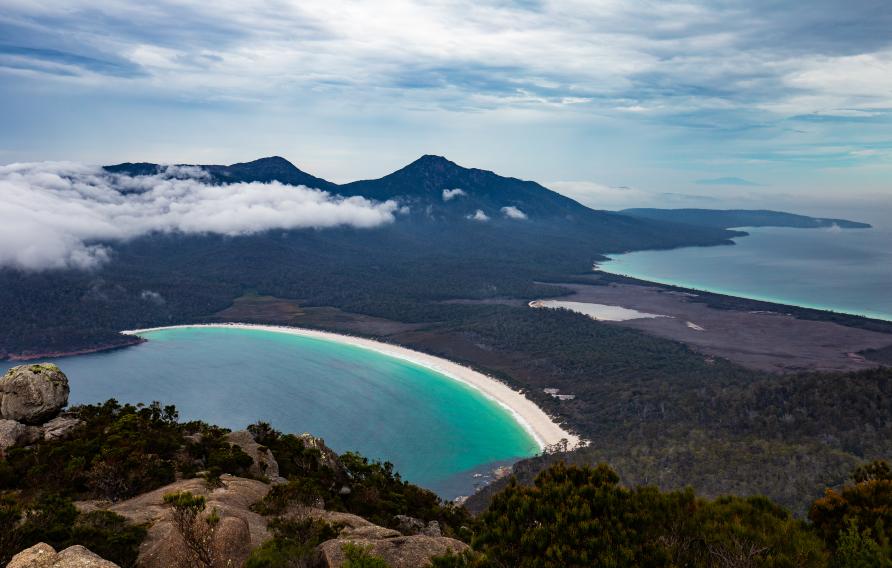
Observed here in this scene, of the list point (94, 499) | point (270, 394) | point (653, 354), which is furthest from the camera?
point (653, 354)

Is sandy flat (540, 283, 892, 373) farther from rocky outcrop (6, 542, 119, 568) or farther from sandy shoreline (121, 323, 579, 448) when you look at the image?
rocky outcrop (6, 542, 119, 568)

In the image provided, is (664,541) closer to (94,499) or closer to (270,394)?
(94,499)

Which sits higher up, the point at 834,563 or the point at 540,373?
the point at 834,563

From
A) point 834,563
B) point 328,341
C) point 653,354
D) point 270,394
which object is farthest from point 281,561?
point 328,341

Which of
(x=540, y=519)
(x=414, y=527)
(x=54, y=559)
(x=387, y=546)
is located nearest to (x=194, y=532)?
(x=54, y=559)

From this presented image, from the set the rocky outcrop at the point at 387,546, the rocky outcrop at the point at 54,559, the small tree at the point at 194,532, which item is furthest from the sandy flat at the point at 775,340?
the rocky outcrop at the point at 54,559

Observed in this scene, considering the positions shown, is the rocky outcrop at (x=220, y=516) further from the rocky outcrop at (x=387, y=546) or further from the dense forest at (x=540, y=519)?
the rocky outcrop at (x=387, y=546)
